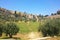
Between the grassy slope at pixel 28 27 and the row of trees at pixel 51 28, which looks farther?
the grassy slope at pixel 28 27

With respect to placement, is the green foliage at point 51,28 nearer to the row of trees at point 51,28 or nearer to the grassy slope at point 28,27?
the row of trees at point 51,28

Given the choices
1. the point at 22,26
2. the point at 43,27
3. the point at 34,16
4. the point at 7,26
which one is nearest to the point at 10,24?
the point at 7,26

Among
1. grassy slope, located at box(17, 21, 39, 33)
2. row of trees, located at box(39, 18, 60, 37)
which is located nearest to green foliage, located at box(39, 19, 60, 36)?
row of trees, located at box(39, 18, 60, 37)

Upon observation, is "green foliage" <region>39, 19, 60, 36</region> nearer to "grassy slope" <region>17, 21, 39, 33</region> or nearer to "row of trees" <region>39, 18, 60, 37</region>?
"row of trees" <region>39, 18, 60, 37</region>

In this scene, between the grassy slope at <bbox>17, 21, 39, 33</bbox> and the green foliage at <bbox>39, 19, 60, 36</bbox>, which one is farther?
the grassy slope at <bbox>17, 21, 39, 33</bbox>

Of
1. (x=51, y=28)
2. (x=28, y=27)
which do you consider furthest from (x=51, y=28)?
(x=28, y=27)

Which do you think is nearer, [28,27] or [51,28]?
[51,28]

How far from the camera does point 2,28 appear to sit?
188 feet

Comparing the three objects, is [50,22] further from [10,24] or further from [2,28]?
[2,28]

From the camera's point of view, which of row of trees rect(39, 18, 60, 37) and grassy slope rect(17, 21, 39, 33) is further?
grassy slope rect(17, 21, 39, 33)

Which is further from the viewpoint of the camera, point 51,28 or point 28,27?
point 28,27

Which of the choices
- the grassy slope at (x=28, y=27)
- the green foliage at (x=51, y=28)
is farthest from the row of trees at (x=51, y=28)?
the grassy slope at (x=28, y=27)

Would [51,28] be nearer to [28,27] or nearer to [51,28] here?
[51,28]

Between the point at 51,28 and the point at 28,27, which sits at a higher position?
the point at 51,28
